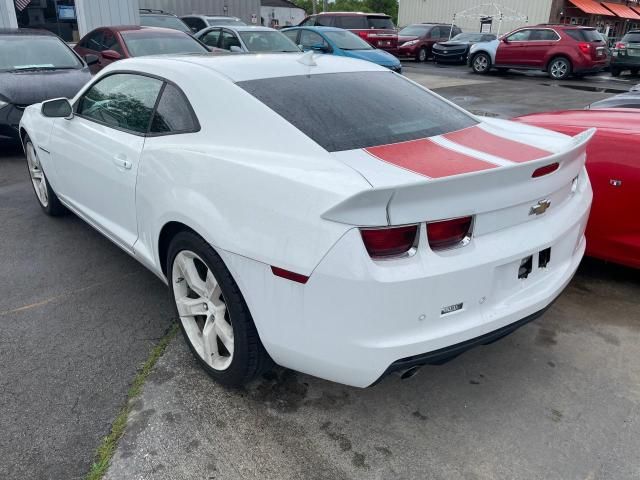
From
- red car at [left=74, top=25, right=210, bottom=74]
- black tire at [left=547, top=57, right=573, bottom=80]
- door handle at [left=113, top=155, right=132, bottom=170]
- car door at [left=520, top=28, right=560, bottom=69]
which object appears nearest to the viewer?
door handle at [left=113, top=155, right=132, bottom=170]

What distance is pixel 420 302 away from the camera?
6.56 feet

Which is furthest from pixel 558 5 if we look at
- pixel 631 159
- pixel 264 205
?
pixel 264 205

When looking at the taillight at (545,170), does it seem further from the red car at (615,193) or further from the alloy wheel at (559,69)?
the alloy wheel at (559,69)

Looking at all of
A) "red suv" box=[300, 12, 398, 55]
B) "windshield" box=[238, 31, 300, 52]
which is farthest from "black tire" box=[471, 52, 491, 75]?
"windshield" box=[238, 31, 300, 52]

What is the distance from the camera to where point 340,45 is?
43.4ft

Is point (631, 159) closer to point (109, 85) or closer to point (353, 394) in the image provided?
point (353, 394)

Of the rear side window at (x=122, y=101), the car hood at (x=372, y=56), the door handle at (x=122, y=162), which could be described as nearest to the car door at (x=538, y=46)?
the car hood at (x=372, y=56)

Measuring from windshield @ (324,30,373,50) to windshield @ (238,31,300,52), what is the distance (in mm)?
2397

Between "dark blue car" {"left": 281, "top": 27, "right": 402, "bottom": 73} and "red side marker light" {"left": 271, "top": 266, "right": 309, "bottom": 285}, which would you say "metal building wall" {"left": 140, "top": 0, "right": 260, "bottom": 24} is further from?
"red side marker light" {"left": 271, "top": 266, "right": 309, "bottom": 285}

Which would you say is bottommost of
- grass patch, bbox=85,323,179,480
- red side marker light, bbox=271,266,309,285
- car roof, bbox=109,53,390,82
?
grass patch, bbox=85,323,179,480

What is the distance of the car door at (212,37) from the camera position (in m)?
11.5

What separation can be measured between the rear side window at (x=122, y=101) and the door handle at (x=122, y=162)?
0.55ft

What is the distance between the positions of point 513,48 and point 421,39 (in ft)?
19.6

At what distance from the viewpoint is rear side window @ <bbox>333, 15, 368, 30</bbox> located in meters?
18.3
